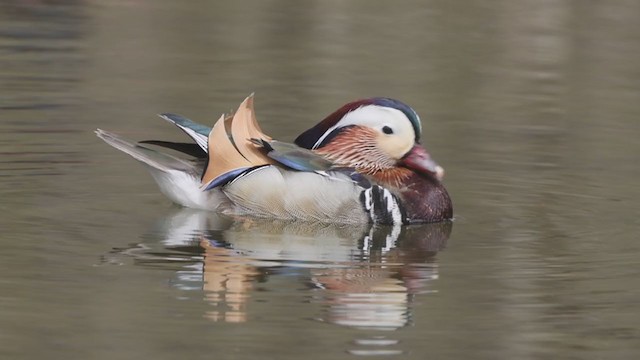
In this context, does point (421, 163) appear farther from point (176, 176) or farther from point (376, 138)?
point (176, 176)

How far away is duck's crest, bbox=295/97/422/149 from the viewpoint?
37.9 feet

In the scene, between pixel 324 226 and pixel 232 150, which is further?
pixel 232 150

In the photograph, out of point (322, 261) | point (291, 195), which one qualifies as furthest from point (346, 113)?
point (322, 261)

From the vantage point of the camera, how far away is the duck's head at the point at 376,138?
11570 mm

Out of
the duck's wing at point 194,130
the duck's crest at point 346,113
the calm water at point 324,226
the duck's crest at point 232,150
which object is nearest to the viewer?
the calm water at point 324,226

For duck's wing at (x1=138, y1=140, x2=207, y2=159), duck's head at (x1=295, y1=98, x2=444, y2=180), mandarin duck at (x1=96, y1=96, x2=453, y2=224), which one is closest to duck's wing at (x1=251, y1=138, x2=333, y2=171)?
mandarin duck at (x1=96, y1=96, x2=453, y2=224)

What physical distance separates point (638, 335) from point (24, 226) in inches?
156

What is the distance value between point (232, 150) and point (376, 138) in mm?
983

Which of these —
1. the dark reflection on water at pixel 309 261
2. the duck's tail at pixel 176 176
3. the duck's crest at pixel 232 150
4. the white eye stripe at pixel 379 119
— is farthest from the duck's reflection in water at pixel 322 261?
the white eye stripe at pixel 379 119

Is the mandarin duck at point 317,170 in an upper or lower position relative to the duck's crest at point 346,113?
lower

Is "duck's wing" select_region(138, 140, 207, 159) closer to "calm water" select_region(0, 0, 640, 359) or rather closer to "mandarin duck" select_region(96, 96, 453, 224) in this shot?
"mandarin duck" select_region(96, 96, 453, 224)

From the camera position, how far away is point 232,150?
11.3m

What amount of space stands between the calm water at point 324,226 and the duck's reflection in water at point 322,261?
0.02 m

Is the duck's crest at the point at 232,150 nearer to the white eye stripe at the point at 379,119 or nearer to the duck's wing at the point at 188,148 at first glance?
the duck's wing at the point at 188,148
